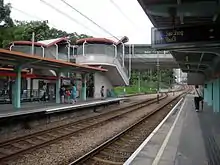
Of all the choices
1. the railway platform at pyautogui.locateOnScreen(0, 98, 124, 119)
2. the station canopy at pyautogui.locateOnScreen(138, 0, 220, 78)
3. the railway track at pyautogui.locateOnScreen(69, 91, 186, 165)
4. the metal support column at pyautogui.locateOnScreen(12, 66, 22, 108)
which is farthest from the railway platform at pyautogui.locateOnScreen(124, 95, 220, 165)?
the metal support column at pyautogui.locateOnScreen(12, 66, 22, 108)

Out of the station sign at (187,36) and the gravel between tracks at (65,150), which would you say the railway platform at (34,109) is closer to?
the gravel between tracks at (65,150)

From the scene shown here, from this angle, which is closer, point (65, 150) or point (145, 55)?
point (65, 150)

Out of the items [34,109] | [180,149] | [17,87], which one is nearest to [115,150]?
[180,149]

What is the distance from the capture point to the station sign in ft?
30.0

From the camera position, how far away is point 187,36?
9.45 metres

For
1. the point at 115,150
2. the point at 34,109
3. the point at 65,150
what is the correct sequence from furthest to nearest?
the point at 34,109 < the point at 115,150 < the point at 65,150

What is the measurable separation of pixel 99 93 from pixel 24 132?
23.1 m

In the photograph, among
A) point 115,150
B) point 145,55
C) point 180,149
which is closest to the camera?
point 180,149

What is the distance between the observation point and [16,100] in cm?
1878

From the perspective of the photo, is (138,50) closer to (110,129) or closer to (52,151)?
(110,129)

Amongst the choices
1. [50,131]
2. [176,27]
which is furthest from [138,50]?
[176,27]

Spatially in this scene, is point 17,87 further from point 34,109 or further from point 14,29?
point 14,29

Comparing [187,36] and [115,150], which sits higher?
[187,36]

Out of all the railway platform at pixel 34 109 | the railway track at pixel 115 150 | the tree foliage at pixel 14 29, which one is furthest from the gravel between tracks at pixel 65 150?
the tree foliage at pixel 14 29
